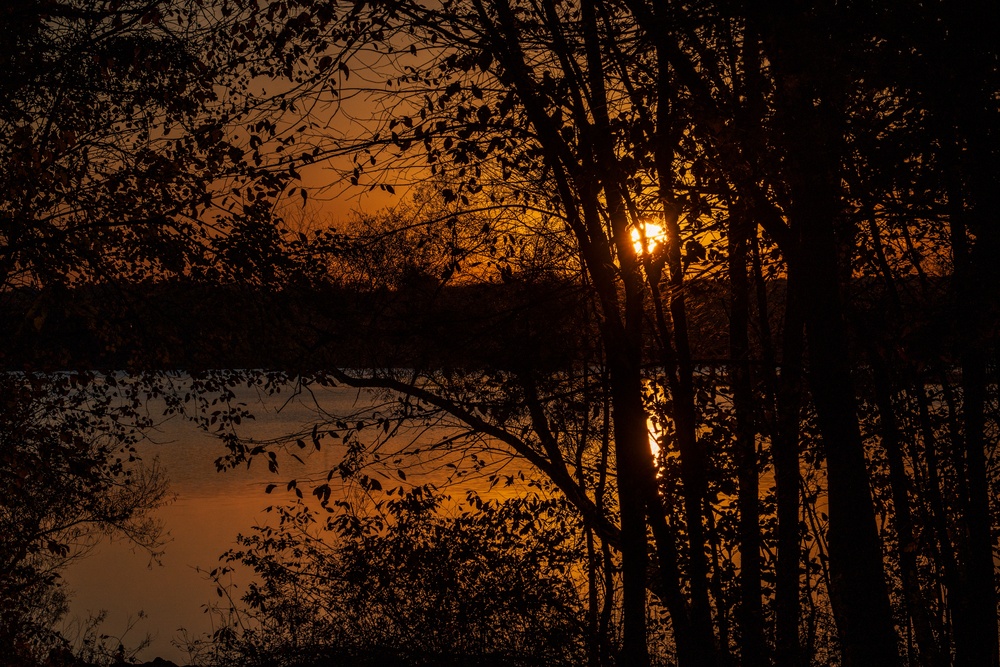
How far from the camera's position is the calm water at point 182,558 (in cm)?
1953

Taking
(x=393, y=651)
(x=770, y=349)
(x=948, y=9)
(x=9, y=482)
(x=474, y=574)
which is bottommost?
(x=393, y=651)

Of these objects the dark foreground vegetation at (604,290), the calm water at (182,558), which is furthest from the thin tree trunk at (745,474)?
the calm water at (182,558)

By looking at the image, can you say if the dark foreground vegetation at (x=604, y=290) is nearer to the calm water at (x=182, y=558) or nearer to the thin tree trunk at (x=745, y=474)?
the thin tree trunk at (x=745, y=474)

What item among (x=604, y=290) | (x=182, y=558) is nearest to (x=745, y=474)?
(x=604, y=290)

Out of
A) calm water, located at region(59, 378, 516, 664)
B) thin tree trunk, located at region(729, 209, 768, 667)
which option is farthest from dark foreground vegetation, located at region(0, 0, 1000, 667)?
calm water, located at region(59, 378, 516, 664)

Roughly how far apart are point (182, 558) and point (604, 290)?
66.4ft

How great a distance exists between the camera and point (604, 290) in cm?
701

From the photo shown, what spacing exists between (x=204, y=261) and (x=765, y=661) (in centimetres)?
689

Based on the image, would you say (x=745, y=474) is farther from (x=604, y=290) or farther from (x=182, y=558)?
(x=182, y=558)

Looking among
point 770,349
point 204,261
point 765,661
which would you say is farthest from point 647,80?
point 765,661

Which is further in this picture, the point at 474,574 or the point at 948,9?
the point at 474,574

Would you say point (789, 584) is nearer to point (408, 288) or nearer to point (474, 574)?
point (474, 574)

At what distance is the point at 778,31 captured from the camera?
4855 mm

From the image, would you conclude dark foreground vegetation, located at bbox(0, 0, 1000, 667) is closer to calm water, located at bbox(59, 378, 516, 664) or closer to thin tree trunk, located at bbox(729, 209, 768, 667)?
thin tree trunk, located at bbox(729, 209, 768, 667)
